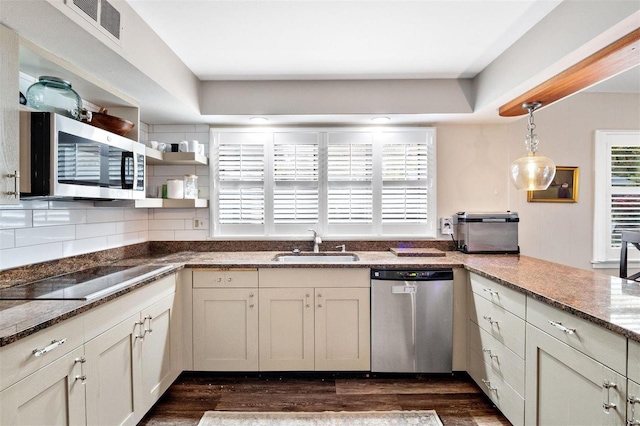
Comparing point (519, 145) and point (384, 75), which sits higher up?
point (384, 75)

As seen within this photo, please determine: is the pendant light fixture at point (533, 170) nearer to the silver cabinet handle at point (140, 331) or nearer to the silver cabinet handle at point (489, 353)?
the silver cabinet handle at point (489, 353)

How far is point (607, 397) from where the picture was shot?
4.12 feet

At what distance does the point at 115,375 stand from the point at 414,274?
6.46 ft

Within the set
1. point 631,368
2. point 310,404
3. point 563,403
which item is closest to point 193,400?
point 310,404

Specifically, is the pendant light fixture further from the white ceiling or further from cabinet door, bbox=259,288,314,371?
cabinet door, bbox=259,288,314,371

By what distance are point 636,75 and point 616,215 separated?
4.16 feet

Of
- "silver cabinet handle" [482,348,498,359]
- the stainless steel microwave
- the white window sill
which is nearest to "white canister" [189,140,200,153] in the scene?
the stainless steel microwave

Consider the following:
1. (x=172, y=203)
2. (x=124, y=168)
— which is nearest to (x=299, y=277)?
(x=172, y=203)

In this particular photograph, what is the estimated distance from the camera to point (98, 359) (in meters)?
1.57

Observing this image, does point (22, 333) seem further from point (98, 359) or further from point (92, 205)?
point (92, 205)

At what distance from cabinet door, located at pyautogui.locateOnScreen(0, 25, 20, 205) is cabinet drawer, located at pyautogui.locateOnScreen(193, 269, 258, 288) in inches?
52.6

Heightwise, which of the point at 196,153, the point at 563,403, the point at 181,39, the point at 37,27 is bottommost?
the point at 563,403

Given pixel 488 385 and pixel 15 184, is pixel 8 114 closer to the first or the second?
pixel 15 184

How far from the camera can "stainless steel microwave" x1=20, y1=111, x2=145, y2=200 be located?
4.86ft
